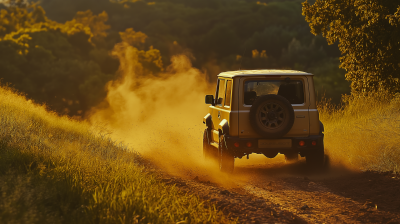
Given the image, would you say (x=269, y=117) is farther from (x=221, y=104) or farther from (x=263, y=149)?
(x=221, y=104)

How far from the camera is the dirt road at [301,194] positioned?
19.2 feet

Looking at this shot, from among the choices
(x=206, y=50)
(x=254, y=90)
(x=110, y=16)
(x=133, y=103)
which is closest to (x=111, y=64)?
(x=206, y=50)

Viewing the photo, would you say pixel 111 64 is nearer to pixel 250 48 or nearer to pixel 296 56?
pixel 250 48

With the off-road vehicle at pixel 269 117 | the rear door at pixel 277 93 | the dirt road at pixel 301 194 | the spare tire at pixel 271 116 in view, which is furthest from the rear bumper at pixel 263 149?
the dirt road at pixel 301 194

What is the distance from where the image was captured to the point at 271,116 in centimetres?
820

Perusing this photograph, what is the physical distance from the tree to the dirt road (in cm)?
406

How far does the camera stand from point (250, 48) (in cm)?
7181

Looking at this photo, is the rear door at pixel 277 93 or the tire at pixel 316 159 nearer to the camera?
the rear door at pixel 277 93

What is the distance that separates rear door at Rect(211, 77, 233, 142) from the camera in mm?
8910

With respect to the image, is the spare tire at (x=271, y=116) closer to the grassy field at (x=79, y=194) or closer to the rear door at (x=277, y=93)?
the rear door at (x=277, y=93)

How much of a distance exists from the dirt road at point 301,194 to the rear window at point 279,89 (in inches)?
62.3

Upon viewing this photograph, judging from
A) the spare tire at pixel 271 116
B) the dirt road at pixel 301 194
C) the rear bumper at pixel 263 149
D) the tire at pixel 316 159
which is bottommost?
the dirt road at pixel 301 194

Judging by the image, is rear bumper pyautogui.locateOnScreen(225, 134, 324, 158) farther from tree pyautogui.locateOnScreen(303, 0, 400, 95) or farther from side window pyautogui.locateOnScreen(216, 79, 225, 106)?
tree pyautogui.locateOnScreen(303, 0, 400, 95)

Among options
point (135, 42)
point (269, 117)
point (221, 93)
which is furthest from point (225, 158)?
point (135, 42)
